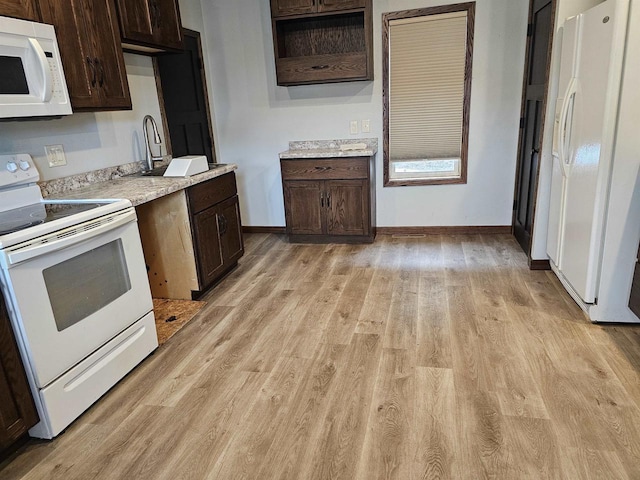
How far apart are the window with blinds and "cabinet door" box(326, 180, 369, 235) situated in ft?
1.60

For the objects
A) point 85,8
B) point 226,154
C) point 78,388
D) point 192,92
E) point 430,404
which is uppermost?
point 85,8

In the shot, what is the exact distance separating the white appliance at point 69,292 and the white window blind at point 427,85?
2817 millimetres

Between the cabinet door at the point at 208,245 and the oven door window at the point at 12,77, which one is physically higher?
the oven door window at the point at 12,77

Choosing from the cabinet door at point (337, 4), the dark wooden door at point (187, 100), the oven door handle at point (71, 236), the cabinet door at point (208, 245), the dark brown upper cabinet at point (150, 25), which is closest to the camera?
the oven door handle at point (71, 236)

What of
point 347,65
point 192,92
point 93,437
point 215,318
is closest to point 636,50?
point 347,65

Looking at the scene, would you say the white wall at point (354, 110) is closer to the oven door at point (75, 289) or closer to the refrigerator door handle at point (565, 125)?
the refrigerator door handle at point (565, 125)

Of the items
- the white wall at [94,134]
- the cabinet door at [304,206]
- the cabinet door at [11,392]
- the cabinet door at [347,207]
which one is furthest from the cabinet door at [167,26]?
the cabinet door at [11,392]

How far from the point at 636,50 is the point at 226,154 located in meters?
3.56

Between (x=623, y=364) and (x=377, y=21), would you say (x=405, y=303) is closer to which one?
(x=623, y=364)

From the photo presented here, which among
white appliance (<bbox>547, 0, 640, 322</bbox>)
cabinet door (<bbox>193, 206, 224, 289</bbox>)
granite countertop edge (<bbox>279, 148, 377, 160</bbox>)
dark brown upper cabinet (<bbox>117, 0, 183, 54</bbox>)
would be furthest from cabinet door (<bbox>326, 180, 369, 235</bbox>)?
dark brown upper cabinet (<bbox>117, 0, 183, 54</bbox>)

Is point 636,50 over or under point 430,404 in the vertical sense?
over

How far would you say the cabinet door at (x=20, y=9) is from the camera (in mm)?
1854

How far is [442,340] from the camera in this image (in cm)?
→ 239

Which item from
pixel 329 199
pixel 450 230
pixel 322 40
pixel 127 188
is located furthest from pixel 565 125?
pixel 127 188
